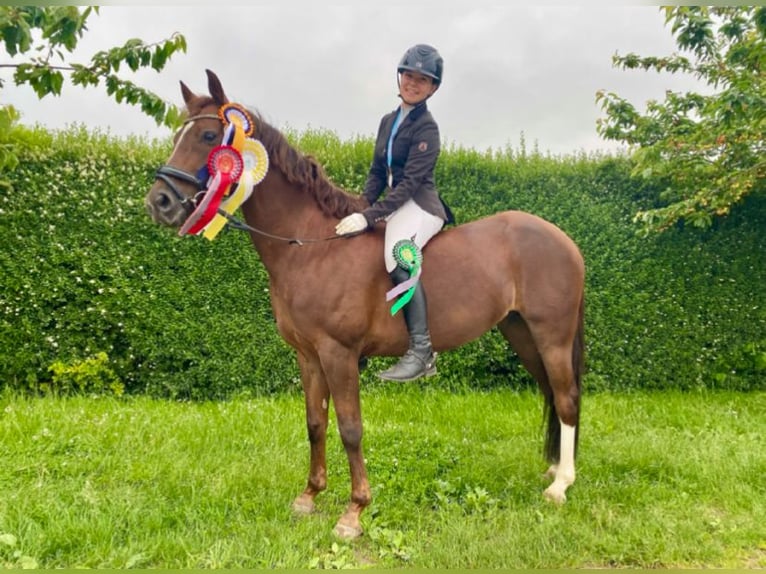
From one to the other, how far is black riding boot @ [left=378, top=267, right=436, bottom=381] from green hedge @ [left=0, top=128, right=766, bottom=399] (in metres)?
3.14

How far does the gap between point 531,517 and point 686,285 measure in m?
5.05

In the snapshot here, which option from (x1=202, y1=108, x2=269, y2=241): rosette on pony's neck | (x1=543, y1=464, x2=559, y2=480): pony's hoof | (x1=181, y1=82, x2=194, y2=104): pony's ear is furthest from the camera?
(x1=543, y1=464, x2=559, y2=480): pony's hoof

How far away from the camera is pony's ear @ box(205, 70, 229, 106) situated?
3152mm

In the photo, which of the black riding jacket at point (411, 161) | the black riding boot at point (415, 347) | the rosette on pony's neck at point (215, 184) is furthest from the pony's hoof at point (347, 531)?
the rosette on pony's neck at point (215, 184)

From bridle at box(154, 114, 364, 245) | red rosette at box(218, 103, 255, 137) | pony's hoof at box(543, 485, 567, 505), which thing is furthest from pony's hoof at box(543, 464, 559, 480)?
red rosette at box(218, 103, 255, 137)

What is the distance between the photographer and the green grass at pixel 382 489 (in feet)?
10.4

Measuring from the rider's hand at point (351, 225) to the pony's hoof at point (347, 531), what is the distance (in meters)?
1.95

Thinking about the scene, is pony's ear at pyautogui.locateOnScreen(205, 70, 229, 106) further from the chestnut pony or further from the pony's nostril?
the pony's nostril

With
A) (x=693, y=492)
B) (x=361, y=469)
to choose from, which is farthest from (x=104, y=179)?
(x=693, y=492)

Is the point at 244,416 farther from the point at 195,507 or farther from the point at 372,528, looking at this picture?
the point at 372,528

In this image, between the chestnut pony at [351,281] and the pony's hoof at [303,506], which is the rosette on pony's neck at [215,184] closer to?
the chestnut pony at [351,281]

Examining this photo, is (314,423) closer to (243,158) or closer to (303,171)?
(303,171)

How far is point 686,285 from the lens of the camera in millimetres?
7141

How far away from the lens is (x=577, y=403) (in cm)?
408
